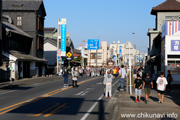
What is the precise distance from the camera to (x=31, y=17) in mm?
43219

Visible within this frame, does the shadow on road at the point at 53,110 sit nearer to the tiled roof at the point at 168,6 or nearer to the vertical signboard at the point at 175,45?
the vertical signboard at the point at 175,45

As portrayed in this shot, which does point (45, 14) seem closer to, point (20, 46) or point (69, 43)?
point (20, 46)

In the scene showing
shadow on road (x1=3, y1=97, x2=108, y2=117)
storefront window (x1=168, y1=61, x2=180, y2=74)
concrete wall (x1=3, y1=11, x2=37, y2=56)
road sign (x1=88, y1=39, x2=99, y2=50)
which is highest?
concrete wall (x1=3, y1=11, x2=37, y2=56)

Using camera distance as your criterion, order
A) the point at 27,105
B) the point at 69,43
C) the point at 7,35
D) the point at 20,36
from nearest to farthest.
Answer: the point at 27,105
the point at 7,35
the point at 20,36
the point at 69,43

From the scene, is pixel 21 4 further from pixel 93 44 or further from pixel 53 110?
pixel 53 110

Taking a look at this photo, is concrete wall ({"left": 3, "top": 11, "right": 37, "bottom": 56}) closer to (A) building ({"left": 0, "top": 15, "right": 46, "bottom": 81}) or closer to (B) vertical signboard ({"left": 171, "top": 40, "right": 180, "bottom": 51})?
(A) building ({"left": 0, "top": 15, "right": 46, "bottom": 81})

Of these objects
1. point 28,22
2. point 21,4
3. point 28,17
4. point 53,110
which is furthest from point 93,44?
point 53,110

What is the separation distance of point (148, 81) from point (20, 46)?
2902 cm

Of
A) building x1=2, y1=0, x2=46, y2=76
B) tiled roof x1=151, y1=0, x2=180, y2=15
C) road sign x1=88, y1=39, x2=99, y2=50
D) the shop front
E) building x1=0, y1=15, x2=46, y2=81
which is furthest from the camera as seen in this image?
road sign x1=88, y1=39, x2=99, y2=50

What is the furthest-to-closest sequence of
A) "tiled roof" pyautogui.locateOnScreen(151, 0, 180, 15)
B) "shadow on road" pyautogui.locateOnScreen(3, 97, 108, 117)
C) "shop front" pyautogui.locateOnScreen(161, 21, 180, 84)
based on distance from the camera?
"tiled roof" pyautogui.locateOnScreen(151, 0, 180, 15), "shop front" pyautogui.locateOnScreen(161, 21, 180, 84), "shadow on road" pyautogui.locateOnScreen(3, 97, 108, 117)

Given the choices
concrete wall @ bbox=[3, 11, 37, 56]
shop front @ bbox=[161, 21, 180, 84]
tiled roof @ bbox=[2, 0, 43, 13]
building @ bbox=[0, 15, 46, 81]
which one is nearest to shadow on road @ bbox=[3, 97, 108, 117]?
shop front @ bbox=[161, 21, 180, 84]

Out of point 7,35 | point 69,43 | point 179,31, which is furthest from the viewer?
point 69,43

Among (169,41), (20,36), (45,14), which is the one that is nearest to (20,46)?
(20,36)

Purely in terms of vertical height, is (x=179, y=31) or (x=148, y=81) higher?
(x=179, y=31)
